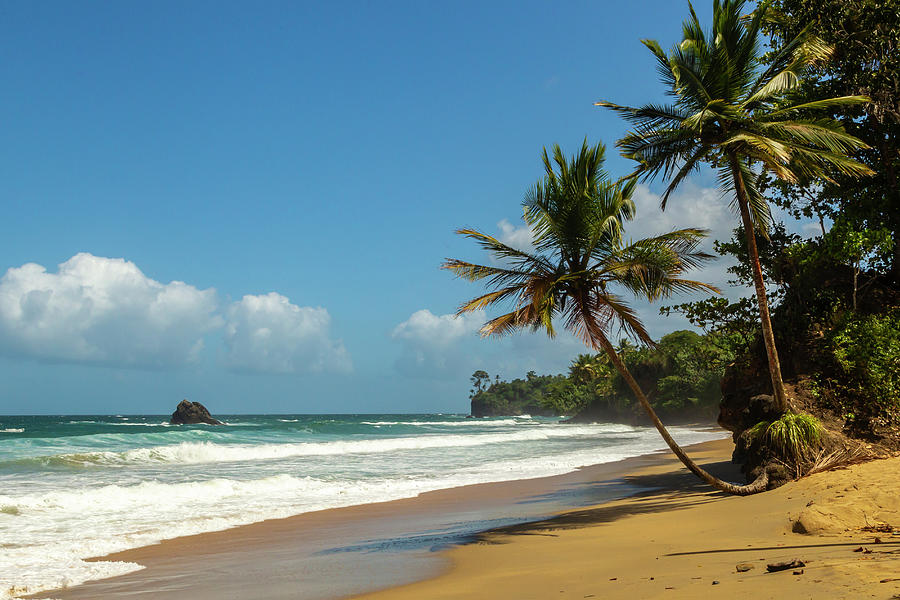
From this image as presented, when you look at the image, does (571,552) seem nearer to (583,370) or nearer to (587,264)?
(587,264)

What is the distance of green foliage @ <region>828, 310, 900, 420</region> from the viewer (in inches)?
398

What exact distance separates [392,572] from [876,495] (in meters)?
5.31

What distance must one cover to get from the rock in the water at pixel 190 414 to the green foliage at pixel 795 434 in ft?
251

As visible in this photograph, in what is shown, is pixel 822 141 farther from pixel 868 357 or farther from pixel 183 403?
pixel 183 403

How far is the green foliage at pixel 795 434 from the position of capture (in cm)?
932

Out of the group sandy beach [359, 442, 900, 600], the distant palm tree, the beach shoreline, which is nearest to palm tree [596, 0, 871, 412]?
sandy beach [359, 442, 900, 600]

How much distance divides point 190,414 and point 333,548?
250 feet

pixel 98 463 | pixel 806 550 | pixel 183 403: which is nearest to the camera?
pixel 806 550

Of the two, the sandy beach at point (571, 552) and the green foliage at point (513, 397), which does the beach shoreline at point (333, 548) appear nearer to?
the sandy beach at point (571, 552)

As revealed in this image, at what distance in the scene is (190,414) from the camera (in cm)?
7694

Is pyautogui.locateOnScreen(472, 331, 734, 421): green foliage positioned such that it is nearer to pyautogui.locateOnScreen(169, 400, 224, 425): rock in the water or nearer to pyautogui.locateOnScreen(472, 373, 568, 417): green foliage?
pyautogui.locateOnScreen(169, 400, 224, 425): rock in the water

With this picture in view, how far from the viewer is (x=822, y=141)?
912cm

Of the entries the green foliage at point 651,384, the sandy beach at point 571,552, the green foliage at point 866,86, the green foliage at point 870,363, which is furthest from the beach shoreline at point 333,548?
the green foliage at point 651,384

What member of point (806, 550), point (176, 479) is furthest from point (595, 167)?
point (176, 479)
